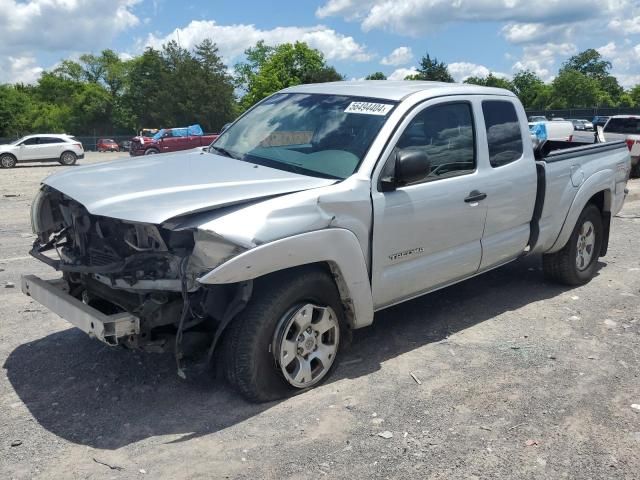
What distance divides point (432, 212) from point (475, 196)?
1.77ft

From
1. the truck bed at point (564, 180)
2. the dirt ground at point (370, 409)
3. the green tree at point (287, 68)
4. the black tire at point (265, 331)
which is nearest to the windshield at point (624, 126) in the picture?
the truck bed at point (564, 180)

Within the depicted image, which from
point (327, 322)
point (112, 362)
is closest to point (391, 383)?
point (327, 322)

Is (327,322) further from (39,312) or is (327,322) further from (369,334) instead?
(39,312)

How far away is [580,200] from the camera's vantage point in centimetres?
611

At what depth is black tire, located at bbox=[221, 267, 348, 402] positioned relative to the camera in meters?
3.67

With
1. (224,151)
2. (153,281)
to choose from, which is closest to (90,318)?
(153,281)

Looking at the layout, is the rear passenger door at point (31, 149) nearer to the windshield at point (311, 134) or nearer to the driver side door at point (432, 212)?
the windshield at point (311, 134)

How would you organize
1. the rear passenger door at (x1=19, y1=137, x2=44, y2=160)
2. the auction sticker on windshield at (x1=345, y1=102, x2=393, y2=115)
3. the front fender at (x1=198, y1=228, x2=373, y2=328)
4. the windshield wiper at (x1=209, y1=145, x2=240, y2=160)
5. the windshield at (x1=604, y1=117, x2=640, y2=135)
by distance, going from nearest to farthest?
the front fender at (x1=198, y1=228, x2=373, y2=328) → the auction sticker on windshield at (x1=345, y1=102, x2=393, y2=115) → the windshield wiper at (x1=209, y1=145, x2=240, y2=160) → the windshield at (x1=604, y1=117, x2=640, y2=135) → the rear passenger door at (x1=19, y1=137, x2=44, y2=160)

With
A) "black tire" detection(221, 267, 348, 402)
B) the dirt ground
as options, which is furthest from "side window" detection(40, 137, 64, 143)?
"black tire" detection(221, 267, 348, 402)

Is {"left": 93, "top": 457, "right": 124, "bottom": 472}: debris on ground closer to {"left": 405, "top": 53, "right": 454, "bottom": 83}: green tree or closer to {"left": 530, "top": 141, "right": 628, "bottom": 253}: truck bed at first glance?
{"left": 530, "top": 141, "right": 628, "bottom": 253}: truck bed

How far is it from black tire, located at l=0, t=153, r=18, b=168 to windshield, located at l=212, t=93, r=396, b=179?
91.1 feet

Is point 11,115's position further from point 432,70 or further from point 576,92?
point 576,92

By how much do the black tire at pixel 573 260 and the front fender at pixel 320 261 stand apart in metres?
2.96

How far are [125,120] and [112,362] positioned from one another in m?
85.2
